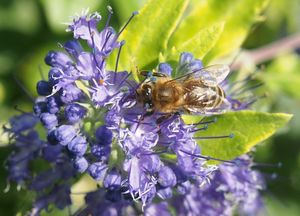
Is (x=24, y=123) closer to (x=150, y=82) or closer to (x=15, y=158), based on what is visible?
(x=15, y=158)

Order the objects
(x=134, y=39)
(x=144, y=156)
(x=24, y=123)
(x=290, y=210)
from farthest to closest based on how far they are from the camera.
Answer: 1. (x=290, y=210)
2. (x=24, y=123)
3. (x=134, y=39)
4. (x=144, y=156)

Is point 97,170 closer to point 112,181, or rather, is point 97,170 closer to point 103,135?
point 112,181

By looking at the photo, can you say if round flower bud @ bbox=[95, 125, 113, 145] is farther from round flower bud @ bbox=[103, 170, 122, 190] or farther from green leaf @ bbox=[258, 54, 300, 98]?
green leaf @ bbox=[258, 54, 300, 98]

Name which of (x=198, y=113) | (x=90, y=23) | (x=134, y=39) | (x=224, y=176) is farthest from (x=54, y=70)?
(x=224, y=176)

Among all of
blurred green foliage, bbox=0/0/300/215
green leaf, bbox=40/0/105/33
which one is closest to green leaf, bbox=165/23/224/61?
blurred green foliage, bbox=0/0/300/215

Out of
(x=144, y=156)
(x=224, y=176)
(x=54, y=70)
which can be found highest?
(x=54, y=70)

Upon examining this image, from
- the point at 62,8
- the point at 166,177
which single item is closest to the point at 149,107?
the point at 166,177
